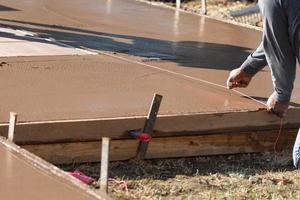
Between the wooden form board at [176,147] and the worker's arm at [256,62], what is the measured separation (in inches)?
24.5

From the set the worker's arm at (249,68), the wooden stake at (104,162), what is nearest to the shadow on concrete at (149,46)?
the worker's arm at (249,68)

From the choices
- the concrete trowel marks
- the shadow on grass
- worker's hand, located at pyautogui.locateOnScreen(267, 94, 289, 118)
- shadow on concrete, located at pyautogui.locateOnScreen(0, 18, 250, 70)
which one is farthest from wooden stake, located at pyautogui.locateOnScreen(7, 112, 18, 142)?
shadow on concrete, located at pyautogui.locateOnScreen(0, 18, 250, 70)

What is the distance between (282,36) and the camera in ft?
15.1

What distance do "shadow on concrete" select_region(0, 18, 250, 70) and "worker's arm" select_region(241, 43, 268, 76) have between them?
2.34m

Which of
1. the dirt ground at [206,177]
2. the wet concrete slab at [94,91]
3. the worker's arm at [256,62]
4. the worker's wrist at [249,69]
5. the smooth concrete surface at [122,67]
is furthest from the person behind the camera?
the smooth concrete surface at [122,67]

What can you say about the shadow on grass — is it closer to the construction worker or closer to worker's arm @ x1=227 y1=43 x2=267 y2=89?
worker's arm @ x1=227 y1=43 x2=267 y2=89

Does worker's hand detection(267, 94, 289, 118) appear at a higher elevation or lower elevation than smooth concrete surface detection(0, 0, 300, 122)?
higher

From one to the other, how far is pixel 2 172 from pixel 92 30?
578 centimetres

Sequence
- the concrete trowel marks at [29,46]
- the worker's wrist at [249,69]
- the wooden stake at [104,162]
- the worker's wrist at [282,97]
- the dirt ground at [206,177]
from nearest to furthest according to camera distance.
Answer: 1. the wooden stake at [104,162]
2. the dirt ground at [206,177]
3. the worker's wrist at [282,97]
4. the worker's wrist at [249,69]
5. the concrete trowel marks at [29,46]

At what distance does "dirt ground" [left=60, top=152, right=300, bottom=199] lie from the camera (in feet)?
16.4

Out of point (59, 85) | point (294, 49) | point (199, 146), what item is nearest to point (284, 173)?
point (199, 146)

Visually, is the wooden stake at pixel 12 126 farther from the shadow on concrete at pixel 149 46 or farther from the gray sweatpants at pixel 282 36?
the shadow on concrete at pixel 149 46

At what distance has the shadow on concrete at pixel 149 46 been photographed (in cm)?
848

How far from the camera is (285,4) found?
177 inches
